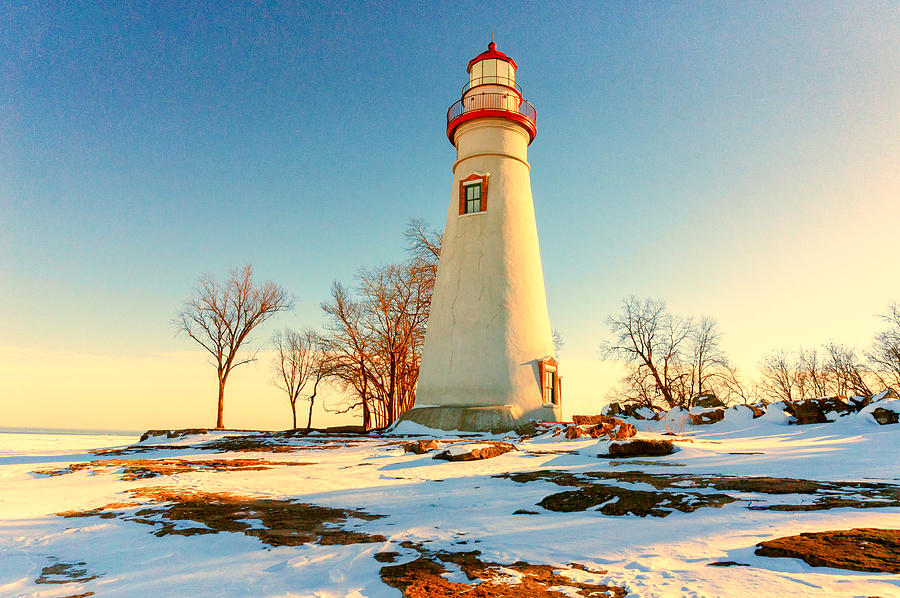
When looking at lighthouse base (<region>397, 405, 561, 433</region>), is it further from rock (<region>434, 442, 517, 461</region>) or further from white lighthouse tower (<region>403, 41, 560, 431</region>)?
rock (<region>434, 442, 517, 461</region>)

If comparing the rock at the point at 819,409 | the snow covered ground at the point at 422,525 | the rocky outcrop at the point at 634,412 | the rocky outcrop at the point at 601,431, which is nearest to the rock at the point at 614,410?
the rocky outcrop at the point at 634,412

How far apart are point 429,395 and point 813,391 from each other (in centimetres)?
4279

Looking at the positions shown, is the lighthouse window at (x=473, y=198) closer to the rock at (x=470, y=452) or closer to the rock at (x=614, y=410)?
the rock at (x=614, y=410)

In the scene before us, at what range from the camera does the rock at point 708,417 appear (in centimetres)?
2047

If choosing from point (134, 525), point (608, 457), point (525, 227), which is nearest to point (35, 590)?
point (134, 525)

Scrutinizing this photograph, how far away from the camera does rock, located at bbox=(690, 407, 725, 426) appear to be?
67.2 feet

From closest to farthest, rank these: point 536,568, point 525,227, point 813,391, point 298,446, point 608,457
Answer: point 536,568 < point 608,457 < point 298,446 < point 525,227 < point 813,391

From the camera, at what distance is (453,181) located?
22.9 meters

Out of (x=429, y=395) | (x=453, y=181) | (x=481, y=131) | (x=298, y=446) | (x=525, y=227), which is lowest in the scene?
(x=298, y=446)

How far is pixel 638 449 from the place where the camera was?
10141 mm

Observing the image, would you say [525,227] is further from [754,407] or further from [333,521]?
[333,521]

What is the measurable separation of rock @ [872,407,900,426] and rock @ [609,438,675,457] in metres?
9.20

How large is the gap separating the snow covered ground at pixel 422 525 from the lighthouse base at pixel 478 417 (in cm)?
842

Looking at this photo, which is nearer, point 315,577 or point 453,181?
point 315,577
